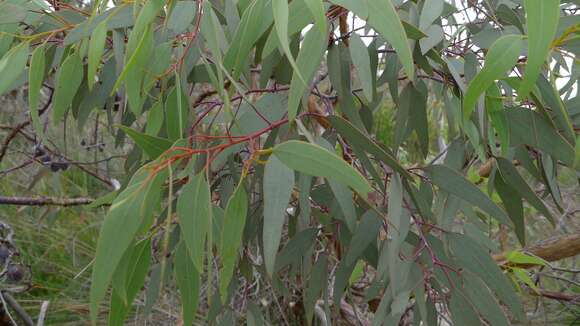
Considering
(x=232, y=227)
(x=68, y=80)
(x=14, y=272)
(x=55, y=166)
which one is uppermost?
(x=68, y=80)

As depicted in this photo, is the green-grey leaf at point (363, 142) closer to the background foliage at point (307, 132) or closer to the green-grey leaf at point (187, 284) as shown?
the background foliage at point (307, 132)

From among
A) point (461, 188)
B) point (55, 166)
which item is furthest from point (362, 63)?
point (55, 166)

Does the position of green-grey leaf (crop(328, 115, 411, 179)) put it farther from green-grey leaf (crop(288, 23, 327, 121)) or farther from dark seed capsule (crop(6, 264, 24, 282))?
dark seed capsule (crop(6, 264, 24, 282))

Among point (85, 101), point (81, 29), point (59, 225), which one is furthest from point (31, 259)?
point (81, 29)

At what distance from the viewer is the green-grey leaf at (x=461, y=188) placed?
86 centimetres

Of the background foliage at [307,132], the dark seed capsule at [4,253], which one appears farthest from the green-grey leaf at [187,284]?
the dark seed capsule at [4,253]

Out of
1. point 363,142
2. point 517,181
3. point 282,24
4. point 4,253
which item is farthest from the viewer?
point 4,253

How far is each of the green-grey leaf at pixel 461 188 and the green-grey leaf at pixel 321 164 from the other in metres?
0.25

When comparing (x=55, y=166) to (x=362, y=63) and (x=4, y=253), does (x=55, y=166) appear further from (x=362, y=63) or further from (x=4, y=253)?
(x=362, y=63)

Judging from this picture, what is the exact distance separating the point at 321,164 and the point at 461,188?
283 millimetres

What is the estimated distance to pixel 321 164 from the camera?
2.13 ft

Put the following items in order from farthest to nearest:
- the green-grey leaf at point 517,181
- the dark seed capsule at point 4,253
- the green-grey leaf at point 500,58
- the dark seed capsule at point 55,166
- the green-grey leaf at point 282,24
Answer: the dark seed capsule at point 55,166 → the dark seed capsule at point 4,253 → the green-grey leaf at point 517,181 → the green-grey leaf at point 500,58 → the green-grey leaf at point 282,24

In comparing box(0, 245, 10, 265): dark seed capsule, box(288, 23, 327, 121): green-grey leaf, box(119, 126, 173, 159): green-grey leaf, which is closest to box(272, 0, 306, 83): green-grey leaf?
box(288, 23, 327, 121): green-grey leaf

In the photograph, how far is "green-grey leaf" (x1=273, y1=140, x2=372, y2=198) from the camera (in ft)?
2.10
